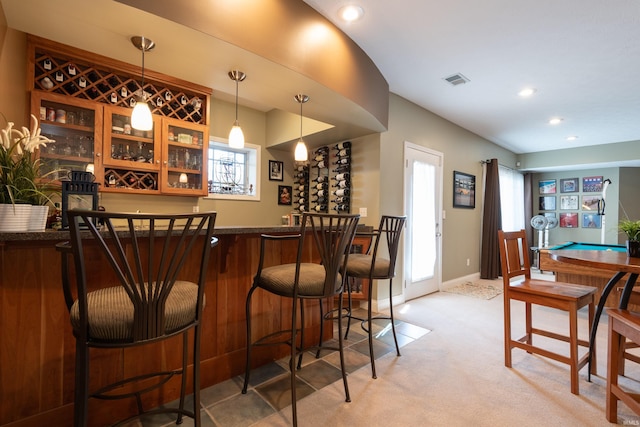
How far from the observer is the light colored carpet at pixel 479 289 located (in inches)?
163

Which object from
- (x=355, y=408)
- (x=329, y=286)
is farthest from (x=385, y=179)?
(x=355, y=408)

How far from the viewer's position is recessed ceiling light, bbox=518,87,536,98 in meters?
3.33

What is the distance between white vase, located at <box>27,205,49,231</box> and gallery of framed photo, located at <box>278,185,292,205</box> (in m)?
3.25

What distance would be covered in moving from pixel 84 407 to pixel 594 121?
247 inches

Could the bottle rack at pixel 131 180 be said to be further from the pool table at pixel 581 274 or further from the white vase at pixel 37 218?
the pool table at pixel 581 274

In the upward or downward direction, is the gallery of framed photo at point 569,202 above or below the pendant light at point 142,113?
below

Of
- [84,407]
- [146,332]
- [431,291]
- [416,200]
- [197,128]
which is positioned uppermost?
[197,128]

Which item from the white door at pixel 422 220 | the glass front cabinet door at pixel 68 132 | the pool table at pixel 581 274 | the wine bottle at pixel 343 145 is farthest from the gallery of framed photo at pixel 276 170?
the pool table at pixel 581 274

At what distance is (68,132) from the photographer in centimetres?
261

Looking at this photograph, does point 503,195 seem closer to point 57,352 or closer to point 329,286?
point 329,286

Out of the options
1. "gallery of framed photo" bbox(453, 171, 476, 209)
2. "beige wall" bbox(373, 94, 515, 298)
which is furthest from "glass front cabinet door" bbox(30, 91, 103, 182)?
"gallery of framed photo" bbox(453, 171, 476, 209)

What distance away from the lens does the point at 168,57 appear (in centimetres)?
193

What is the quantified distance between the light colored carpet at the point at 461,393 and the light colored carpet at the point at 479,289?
4.86ft

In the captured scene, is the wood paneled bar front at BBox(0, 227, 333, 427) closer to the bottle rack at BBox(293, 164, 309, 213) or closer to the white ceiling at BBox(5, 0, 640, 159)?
the white ceiling at BBox(5, 0, 640, 159)
